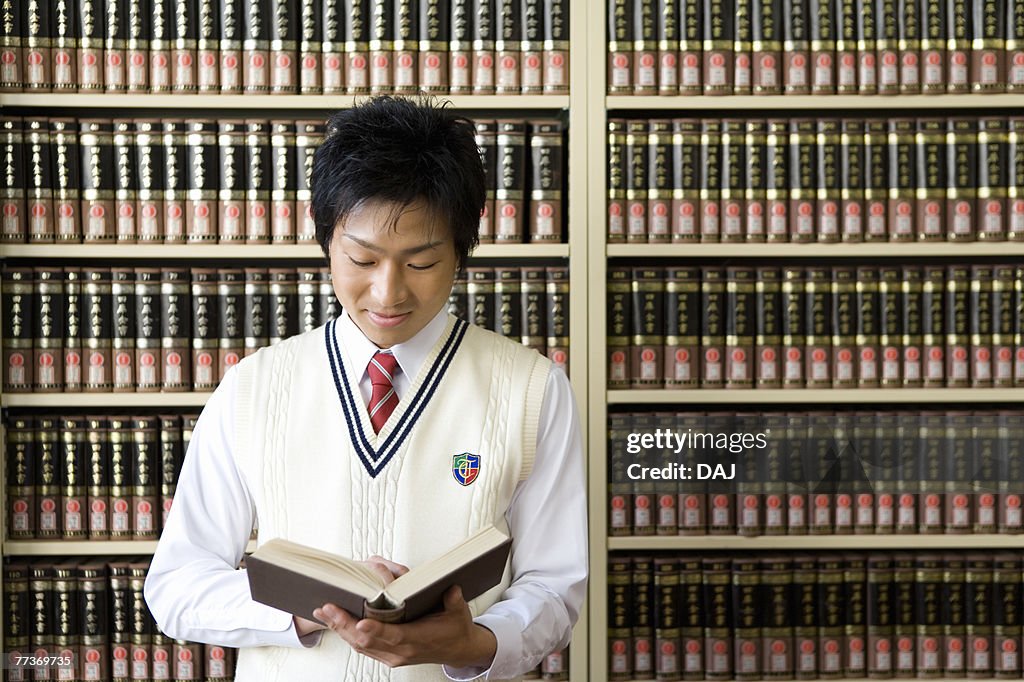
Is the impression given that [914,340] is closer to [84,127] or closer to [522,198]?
[522,198]

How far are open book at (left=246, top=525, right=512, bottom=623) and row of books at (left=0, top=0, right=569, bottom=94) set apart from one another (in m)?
1.16

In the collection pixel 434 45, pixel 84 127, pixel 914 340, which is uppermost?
pixel 434 45

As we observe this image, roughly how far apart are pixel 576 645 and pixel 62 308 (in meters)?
1.16

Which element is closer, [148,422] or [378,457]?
[378,457]

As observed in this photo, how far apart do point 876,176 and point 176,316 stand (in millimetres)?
1354

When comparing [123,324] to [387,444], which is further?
[123,324]

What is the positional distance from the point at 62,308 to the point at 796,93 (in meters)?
1.44

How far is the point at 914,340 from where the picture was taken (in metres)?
1.89

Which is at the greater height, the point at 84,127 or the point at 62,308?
the point at 84,127

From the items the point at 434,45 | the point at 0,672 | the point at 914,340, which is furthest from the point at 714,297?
the point at 0,672

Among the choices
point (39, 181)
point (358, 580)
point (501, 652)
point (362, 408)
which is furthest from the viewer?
point (39, 181)

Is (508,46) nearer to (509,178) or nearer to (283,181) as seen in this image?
(509,178)

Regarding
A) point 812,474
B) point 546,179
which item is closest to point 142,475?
point 546,179

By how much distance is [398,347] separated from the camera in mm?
1124
